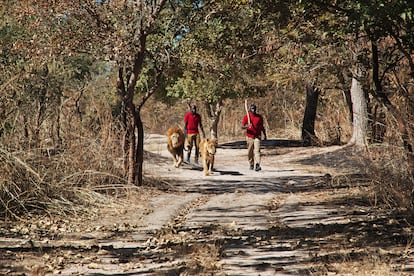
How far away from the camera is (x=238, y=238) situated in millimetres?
8195

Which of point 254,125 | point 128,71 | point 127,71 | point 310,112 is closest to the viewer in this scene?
point 128,71

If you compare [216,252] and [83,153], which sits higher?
[83,153]

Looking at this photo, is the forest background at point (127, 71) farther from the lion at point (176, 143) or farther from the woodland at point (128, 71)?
the lion at point (176, 143)

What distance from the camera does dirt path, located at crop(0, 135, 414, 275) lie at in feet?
21.6

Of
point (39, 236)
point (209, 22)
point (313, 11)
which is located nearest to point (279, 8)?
point (313, 11)

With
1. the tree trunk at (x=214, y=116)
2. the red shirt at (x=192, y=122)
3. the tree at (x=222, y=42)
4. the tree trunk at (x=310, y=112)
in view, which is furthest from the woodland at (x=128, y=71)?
the tree trunk at (x=214, y=116)

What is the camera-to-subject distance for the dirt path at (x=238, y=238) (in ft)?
21.6

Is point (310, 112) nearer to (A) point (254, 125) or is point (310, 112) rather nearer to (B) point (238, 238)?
(A) point (254, 125)

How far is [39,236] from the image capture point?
8.45m

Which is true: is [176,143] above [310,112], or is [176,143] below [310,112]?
below

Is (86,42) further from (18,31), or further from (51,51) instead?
(18,31)

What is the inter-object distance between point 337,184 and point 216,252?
7.08 meters

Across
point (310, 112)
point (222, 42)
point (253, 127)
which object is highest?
point (222, 42)

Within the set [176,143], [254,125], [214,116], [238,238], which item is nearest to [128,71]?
[176,143]
